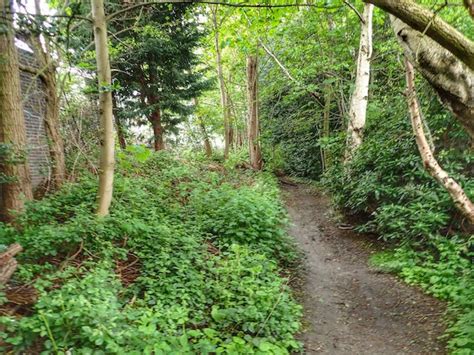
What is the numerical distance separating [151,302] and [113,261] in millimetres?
850

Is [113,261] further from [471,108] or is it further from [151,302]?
[471,108]

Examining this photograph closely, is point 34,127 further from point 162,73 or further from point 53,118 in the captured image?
point 162,73

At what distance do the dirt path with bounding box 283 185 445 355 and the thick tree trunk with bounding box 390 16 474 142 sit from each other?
2.31m

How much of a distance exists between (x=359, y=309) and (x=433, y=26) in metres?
3.55

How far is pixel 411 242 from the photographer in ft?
18.0

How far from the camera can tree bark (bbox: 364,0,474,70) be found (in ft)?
9.55

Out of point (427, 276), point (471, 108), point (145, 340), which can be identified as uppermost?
point (471, 108)

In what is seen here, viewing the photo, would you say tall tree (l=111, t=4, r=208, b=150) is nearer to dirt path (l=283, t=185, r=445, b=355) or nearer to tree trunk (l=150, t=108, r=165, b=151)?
tree trunk (l=150, t=108, r=165, b=151)

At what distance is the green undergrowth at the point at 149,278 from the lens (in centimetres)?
269

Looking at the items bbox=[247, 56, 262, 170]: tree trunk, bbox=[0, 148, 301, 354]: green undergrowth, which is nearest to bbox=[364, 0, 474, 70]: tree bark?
bbox=[0, 148, 301, 354]: green undergrowth

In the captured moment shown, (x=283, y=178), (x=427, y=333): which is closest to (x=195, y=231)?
(x=427, y=333)

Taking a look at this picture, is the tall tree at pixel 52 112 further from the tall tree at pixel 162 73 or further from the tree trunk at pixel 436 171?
the tree trunk at pixel 436 171

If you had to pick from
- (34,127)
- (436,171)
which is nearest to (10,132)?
(34,127)

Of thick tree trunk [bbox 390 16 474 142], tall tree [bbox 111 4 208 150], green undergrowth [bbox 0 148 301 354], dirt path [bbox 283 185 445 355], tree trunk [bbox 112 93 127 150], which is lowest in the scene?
dirt path [bbox 283 185 445 355]
